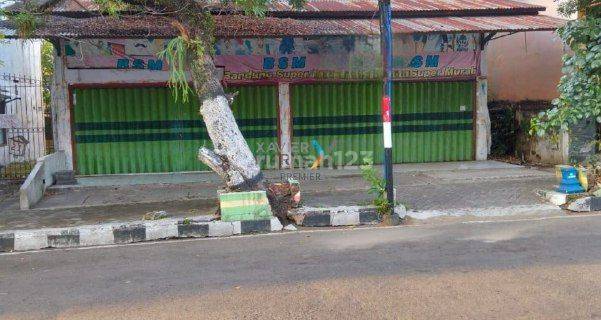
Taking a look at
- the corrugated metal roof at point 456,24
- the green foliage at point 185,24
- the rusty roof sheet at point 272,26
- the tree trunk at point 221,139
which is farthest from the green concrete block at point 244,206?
the corrugated metal roof at point 456,24

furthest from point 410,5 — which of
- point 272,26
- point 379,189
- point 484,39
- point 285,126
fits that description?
point 379,189

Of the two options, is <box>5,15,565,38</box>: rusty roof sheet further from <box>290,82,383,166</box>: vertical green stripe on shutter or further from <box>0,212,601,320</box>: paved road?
<box>0,212,601,320</box>: paved road

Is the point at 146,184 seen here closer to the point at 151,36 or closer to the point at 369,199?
the point at 151,36

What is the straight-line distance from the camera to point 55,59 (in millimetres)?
11414

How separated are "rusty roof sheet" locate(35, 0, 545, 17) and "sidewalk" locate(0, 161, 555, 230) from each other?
336 centimetres

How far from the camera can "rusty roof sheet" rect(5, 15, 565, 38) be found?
9.77m

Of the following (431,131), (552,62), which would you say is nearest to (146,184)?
(431,131)

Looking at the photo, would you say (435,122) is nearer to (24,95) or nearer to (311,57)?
(311,57)

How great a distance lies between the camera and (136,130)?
39.8 feet

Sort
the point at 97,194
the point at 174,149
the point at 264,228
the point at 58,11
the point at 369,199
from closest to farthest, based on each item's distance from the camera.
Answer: the point at 264,228 < the point at 369,199 < the point at 97,194 < the point at 58,11 < the point at 174,149

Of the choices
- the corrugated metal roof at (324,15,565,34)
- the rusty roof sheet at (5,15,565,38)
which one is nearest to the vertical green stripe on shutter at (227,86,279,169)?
the rusty roof sheet at (5,15,565,38)

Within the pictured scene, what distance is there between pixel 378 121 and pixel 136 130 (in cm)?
533

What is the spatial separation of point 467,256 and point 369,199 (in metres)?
3.32

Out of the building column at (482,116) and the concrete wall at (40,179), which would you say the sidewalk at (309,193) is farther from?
the building column at (482,116)
